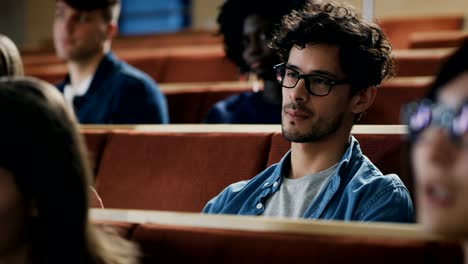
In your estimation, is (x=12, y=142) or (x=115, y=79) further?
(x=115, y=79)

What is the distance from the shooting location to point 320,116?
706mm

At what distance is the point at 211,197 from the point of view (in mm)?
838

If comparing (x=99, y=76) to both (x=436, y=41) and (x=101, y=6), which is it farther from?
(x=436, y=41)

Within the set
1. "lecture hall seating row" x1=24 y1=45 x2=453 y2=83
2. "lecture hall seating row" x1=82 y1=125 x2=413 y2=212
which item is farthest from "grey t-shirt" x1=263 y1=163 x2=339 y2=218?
"lecture hall seating row" x1=24 y1=45 x2=453 y2=83

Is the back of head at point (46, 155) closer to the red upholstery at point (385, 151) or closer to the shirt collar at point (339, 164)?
the shirt collar at point (339, 164)

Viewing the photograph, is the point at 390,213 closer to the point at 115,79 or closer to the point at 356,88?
the point at 356,88

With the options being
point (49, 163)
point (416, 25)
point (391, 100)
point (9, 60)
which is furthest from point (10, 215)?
point (416, 25)

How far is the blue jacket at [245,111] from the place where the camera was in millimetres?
1076

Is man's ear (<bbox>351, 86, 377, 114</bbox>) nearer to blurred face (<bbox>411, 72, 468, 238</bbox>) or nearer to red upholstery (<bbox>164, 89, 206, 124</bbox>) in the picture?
blurred face (<bbox>411, 72, 468, 238</bbox>)

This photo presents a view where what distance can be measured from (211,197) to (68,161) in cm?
40

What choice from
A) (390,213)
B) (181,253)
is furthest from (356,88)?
(181,253)

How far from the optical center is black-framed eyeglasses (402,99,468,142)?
0.35 metres

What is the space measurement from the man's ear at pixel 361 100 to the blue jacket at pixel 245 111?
33 cm

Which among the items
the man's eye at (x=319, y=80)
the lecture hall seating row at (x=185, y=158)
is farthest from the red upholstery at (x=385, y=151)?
the man's eye at (x=319, y=80)
